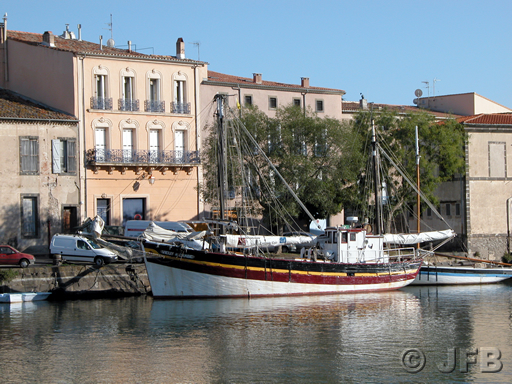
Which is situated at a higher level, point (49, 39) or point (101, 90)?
point (49, 39)

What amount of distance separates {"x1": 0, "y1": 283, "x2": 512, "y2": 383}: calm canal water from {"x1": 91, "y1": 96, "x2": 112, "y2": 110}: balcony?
15.6m

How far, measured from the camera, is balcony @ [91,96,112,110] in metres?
47.4

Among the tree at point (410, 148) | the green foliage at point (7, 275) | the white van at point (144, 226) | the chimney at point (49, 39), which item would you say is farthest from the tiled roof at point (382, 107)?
the green foliage at point (7, 275)

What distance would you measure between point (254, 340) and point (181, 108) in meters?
27.5

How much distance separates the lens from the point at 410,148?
178 ft

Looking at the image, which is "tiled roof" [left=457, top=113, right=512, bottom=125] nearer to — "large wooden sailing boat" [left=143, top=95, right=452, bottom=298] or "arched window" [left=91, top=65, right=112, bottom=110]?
"large wooden sailing boat" [left=143, top=95, right=452, bottom=298]

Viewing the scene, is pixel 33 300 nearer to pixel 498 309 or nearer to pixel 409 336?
pixel 409 336

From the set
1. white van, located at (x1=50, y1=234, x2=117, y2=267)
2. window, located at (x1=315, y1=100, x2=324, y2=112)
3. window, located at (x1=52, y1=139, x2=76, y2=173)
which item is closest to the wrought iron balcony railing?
window, located at (x1=52, y1=139, x2=76, y2=173)

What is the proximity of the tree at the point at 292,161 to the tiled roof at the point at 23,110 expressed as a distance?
1006 cm

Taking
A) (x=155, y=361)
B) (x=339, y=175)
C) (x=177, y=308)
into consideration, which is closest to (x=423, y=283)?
(x=339, y=175)

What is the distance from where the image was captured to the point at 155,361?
2277 centimetres

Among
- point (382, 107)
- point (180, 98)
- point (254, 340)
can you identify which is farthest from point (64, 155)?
point (382, 107)

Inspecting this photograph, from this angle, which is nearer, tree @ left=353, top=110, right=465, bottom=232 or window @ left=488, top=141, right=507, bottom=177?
tree @ left=353, top=110, right=465, bottom=232

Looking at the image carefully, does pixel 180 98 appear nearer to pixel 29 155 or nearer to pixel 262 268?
pixel 29 155
